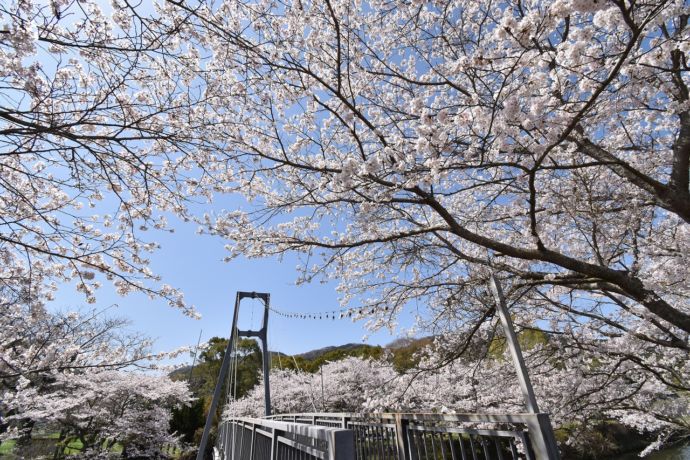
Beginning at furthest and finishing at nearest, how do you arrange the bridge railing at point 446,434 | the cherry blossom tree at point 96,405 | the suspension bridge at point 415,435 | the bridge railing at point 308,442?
the cherry blossom tree at point 96,405
the bridge railing at point 446,434
the suspension bridge at point 415,435
the bridge railing at point 308,442

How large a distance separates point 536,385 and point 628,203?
5.08 m

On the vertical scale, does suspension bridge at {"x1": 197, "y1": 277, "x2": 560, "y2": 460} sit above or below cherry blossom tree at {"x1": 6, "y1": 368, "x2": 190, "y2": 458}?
below

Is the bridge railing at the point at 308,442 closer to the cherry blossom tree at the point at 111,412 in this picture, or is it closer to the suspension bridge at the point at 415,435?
the suspension bridge at the point at 415,435

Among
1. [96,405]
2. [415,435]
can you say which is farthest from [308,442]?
[96,405]

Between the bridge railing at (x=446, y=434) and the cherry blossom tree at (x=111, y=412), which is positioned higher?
the cherry blossom tree at (x=111, y=412)

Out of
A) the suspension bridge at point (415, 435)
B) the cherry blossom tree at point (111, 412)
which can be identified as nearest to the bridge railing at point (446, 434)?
the suspension bridge at point (415, 435)

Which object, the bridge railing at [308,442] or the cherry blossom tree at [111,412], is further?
the cherry blossom tree at [111,412]

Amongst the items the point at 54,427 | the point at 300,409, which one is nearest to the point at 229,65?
the point at 54,427

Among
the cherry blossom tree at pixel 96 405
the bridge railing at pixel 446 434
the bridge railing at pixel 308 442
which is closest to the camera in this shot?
the bridge railing at pixel 308 442

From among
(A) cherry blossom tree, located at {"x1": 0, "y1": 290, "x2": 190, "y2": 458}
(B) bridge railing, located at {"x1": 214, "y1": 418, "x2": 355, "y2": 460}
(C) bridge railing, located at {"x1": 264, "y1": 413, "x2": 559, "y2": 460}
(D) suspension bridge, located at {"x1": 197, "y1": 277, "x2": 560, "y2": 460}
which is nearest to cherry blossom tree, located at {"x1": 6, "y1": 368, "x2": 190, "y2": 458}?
(A) cherry blossom tree, located at {"x1": 0, "y1": 290, "x2": 190, "y2": 458}

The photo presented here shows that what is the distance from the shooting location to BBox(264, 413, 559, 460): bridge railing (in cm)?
170

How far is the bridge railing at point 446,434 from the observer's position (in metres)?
1.70

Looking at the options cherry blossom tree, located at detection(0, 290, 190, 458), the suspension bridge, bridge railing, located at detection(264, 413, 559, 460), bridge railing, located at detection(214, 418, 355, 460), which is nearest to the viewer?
bridge railing, located at detection(214, 418, 355, 460)

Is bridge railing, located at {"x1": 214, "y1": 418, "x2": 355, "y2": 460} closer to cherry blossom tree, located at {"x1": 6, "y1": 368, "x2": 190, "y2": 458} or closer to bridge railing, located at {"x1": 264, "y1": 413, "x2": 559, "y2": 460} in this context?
bridge railing, located at {"x1": 264, "y1": 413, "x2": 559, "y2": 460}
